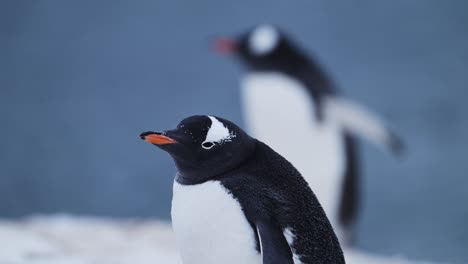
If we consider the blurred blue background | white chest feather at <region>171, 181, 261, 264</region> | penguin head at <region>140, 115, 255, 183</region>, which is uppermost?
the blurred blue background

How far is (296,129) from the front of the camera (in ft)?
11.9

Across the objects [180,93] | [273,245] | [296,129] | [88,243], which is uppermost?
[180,93]

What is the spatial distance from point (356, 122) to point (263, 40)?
656mm

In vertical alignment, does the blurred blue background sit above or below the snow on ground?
above

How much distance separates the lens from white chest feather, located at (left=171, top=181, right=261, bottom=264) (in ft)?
4.19

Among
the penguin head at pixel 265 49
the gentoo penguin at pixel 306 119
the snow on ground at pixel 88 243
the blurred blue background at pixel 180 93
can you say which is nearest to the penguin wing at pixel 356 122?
the gentoo penguin at pixel 306 119

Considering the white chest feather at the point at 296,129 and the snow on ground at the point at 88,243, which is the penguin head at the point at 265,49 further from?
the snow on ground at the point at 88,243

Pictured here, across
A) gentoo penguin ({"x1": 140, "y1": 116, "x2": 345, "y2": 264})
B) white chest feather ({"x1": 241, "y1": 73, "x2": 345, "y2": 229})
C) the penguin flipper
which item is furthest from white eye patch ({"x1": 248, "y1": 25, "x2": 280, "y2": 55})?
the penguin flipper

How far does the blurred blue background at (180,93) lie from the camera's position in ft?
24.9

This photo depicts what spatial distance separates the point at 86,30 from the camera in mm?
13359

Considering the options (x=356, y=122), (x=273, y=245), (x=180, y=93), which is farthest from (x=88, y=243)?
(x=180, y=93)

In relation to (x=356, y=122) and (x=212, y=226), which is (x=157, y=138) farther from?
(x=356, y=122)

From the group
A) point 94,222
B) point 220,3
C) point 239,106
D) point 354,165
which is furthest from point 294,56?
point 220,3

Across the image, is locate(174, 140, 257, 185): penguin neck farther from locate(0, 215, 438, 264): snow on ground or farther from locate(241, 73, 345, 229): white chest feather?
locate(241, 73, 345, 229): white chest feather
